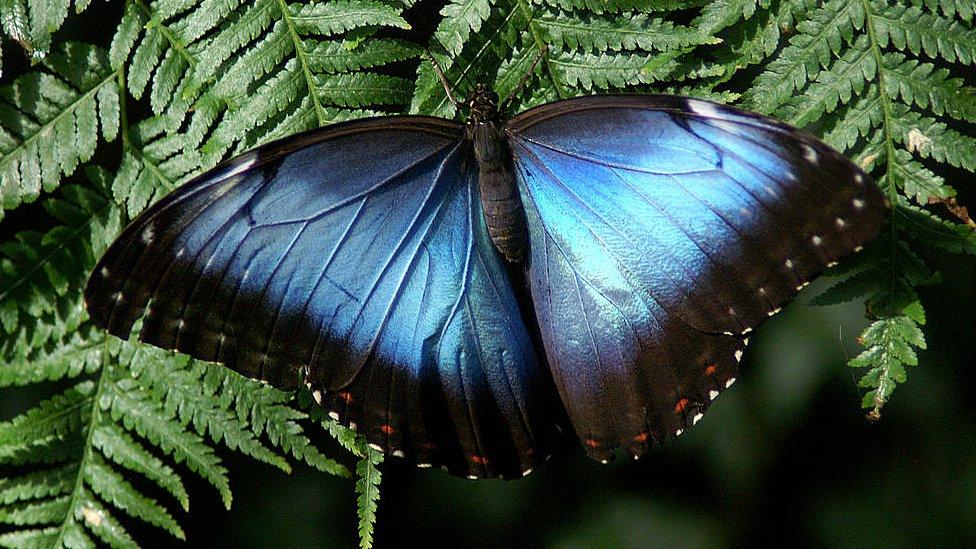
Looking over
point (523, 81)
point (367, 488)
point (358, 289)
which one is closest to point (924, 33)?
point (523, 81)

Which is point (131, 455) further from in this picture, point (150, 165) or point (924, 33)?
point (924, 33)

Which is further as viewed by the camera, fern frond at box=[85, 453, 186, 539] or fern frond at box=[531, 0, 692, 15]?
fern frond at box=[85, 453, 186, 539]

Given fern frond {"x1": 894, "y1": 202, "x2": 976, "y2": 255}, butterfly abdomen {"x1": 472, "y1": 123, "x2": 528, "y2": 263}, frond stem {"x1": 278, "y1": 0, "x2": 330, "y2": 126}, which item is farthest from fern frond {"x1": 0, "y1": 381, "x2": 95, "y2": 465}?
fern frond {"x1": 894, "y1": 202, "x2": 976, "y2": 255}

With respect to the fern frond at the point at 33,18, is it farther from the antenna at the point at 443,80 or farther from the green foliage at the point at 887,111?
the green foliage at the point at 887,111

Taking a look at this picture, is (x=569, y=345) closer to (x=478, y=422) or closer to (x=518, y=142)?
(x=478, y=422)

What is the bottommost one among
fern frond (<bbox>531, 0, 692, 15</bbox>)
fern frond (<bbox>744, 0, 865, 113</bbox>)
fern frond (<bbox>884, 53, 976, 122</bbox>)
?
fern frond (<bbox>884, 53, 976, 122</bbox>)

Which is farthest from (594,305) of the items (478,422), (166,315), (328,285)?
(166,315)

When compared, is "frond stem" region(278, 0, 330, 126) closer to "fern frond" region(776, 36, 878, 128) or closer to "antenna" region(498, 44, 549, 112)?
"antenna" region(498, 44, 549, 112)
